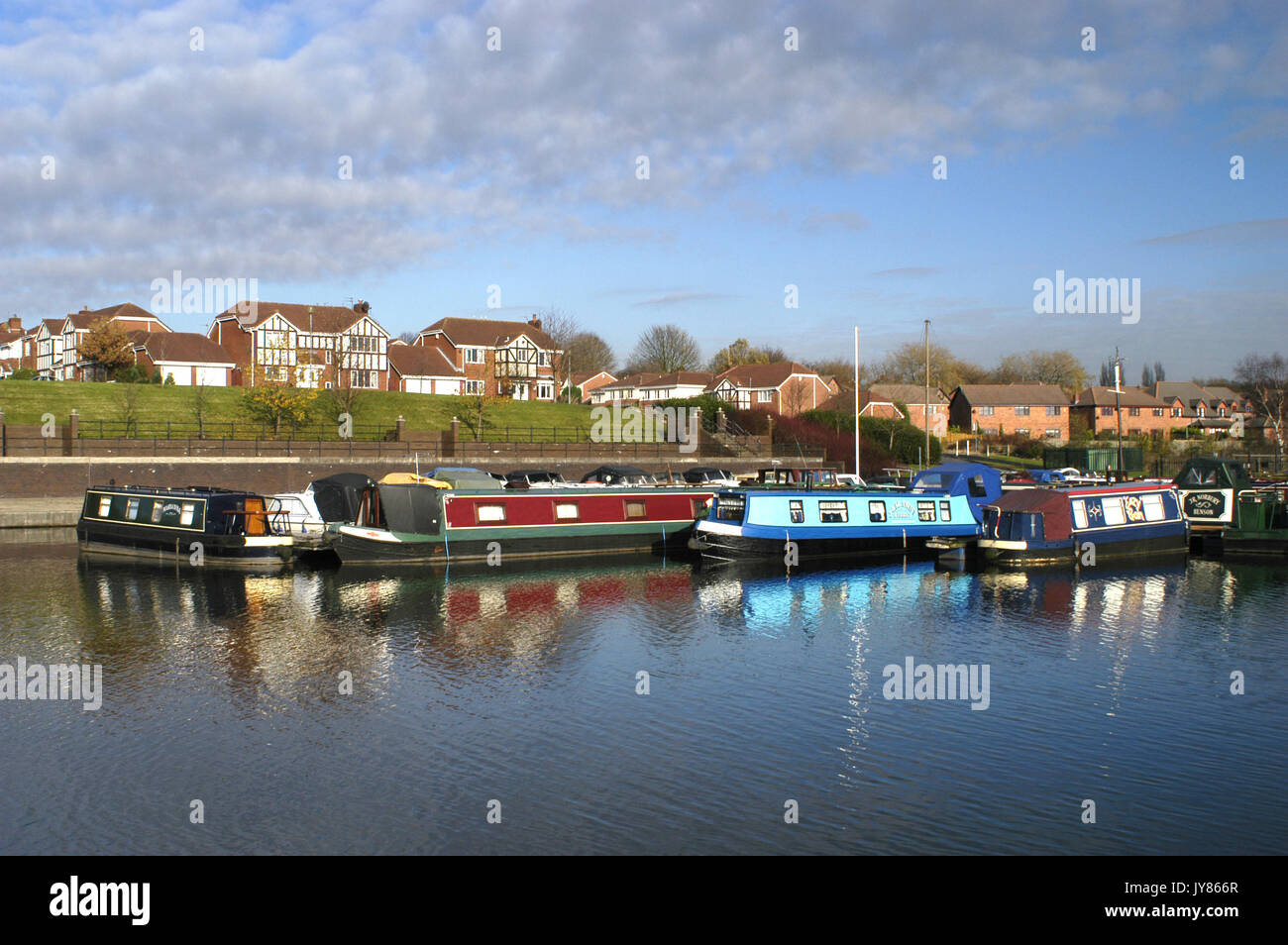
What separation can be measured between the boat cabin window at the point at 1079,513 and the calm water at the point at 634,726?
669 cm

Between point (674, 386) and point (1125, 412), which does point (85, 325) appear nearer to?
point (674, 386)

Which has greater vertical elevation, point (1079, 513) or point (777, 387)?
point (777, 387)

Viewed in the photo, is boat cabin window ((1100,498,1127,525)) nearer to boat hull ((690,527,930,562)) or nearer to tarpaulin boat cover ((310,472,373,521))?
boat hull ((690,527,930,562))

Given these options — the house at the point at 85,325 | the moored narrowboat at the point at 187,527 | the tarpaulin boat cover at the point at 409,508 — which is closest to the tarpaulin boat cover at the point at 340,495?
the moored narrowboat at the point at 187,527

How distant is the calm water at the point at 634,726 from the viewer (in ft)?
38.1

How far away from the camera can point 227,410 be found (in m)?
65.0

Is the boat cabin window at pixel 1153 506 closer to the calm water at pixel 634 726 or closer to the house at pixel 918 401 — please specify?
the calm water at pixel 634 726

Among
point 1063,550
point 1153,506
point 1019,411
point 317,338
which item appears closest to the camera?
point 1063,550

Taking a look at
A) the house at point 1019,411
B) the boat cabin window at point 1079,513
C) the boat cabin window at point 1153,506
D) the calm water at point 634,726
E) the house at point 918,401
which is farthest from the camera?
the house at point 1019,411

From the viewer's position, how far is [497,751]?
46.6ft

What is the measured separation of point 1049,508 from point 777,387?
228 ft

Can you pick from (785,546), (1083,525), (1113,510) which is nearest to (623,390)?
(1113,510)
